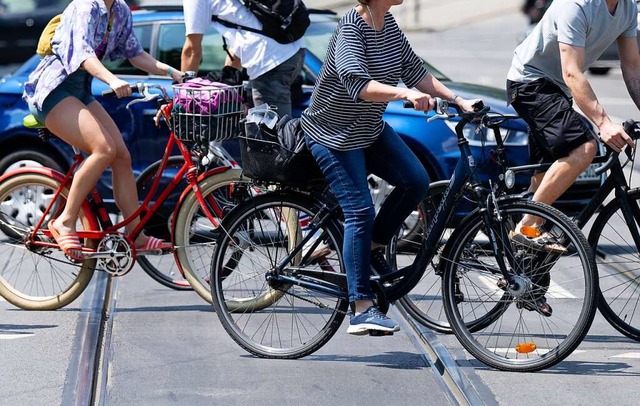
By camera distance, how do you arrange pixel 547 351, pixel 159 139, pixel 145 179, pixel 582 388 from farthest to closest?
1. pixel 159 139
2. pixel 145 179
3. pixel 547 351
4. pixel 582 388

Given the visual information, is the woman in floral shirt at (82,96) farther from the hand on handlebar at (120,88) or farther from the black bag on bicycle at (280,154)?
the black bag on bicycle at (280,154)

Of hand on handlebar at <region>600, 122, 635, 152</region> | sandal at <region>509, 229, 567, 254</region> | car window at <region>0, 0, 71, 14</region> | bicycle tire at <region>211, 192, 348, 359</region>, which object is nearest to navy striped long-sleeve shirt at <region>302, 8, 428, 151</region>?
bicycle tire at <region>211, 192, 348, 359</region>

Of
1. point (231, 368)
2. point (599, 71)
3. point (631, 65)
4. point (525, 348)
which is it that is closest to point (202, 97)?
point (231, 368)

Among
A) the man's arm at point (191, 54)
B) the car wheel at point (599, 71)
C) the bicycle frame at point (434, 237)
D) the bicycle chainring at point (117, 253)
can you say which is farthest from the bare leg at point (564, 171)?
the car wheel at point (599, 71)

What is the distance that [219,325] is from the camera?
6.80 m

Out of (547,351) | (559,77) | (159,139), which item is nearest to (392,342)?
(547,351)

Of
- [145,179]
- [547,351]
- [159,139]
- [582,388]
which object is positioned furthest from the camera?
[159,139]

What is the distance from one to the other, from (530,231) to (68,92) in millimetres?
2478

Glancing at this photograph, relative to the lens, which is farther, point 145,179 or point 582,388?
point 145,179

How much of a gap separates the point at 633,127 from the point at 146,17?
4.09 meters

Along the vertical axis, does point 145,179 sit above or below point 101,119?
below

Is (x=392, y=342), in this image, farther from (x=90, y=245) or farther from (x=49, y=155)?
(x=49, y=155)

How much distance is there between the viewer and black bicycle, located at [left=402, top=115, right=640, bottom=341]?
606cm

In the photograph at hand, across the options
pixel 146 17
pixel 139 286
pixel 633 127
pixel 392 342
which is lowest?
pixel 139 286
